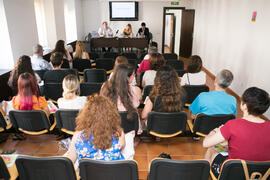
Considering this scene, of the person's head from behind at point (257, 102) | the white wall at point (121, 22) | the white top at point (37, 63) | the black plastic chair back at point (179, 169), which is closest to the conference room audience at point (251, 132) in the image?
the person's head from behind at point (257, 102)

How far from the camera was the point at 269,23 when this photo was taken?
→ 4.12 meters

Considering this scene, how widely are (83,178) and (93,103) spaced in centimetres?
59

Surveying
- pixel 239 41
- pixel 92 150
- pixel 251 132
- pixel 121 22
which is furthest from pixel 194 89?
pixel 121 22

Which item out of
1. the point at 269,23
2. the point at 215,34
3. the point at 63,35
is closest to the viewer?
the point at 269,23

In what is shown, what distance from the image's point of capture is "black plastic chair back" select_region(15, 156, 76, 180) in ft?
5.31

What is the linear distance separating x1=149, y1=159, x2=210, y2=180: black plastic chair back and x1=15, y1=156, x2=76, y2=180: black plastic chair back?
0.64m

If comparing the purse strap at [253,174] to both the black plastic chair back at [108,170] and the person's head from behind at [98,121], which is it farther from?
the person's head from behind at [98,121]

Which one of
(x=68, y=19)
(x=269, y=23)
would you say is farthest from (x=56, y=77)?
(x=68, y=19)

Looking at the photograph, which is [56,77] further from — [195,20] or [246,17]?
[195,20]

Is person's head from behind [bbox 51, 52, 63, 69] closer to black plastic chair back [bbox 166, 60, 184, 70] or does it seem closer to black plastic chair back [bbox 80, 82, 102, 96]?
black plastic chair back [bbox 80, 82, 102, 96]

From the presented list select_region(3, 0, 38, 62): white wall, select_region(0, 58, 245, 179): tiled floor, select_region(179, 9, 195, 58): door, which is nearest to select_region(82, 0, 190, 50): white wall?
select_region(179, 9, 195, 58): door

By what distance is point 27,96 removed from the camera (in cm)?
281

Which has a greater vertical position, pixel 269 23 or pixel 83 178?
pixel 269 23

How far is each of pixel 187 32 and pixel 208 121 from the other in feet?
27.1
